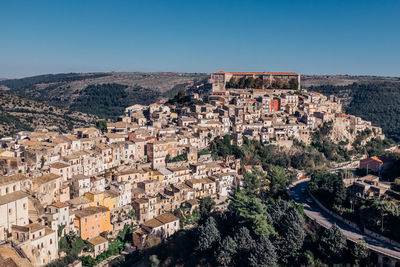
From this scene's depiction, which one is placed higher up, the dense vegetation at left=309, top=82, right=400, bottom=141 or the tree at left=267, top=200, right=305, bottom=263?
the dense vegetation at left=309, top=82, right=400, bottom=141

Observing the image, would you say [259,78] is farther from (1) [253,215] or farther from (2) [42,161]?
(2) [42,161]

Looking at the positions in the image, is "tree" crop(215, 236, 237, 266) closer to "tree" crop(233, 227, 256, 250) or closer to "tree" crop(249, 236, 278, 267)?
"tree" crop(233, 227, 256, 250)

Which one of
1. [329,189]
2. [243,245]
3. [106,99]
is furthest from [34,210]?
[106,99]

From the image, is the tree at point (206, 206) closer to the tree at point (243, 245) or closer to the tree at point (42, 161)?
the tree at point (243, 245)

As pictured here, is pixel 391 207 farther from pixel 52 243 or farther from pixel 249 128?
pixel 249 128

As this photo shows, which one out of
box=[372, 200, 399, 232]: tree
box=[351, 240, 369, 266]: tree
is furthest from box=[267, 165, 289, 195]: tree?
box=[351, 240, 369, 266]: tree

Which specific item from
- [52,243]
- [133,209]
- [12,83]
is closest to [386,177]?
[133,209]
